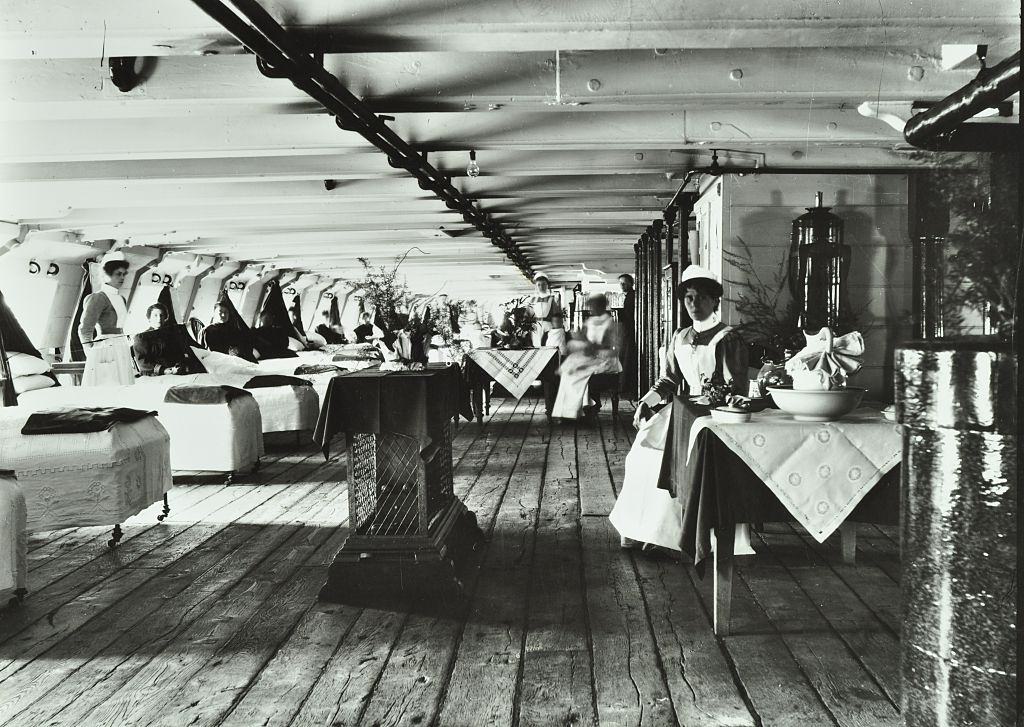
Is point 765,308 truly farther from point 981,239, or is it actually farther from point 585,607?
point 981,239

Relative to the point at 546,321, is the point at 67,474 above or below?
below

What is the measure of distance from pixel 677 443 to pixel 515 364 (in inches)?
237

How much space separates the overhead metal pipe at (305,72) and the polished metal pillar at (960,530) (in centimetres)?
265

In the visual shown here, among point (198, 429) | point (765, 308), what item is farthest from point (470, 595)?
point (765, 308)

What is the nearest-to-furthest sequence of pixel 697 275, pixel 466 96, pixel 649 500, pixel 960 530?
1. pixel 960 530
2. pixel 649 500
3. pixel 466 96
4. pixel 697 275

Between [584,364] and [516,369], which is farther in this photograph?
[516,369]

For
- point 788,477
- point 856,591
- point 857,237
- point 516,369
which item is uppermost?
point 857,237

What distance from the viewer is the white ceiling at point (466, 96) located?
3.56 meters

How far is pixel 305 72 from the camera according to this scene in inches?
147

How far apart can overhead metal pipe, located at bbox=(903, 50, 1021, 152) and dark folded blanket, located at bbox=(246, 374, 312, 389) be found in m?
6.08

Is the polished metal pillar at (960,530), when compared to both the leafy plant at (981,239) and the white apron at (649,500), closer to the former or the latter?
the leafy plant at (981,239)

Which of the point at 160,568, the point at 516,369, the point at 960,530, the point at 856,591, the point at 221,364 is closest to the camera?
the point at 960,530

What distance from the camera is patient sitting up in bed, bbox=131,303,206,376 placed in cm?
728

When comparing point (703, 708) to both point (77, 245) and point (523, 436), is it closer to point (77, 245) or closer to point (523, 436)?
point (523, 436)
